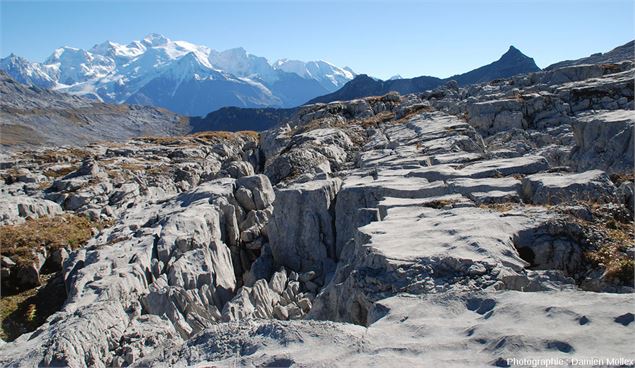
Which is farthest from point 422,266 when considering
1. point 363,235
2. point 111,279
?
point 111,279

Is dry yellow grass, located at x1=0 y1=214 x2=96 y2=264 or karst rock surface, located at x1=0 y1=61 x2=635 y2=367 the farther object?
dry yellow grass, located at x1=0 y1=214 x2=96 y2=264

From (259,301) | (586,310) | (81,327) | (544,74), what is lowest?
(259,301)

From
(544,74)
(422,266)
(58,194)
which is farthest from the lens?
(544,74)

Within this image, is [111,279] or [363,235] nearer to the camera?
[363,235]

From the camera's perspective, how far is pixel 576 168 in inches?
1254

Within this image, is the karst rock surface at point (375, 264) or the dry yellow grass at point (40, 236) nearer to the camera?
the karst rock surface at point (375, 264)

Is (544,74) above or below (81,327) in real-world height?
above

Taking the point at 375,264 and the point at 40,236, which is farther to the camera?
the point at 40,236

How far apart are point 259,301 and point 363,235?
8.06 metres

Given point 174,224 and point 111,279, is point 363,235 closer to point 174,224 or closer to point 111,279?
point 111,279

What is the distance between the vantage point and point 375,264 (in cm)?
1642

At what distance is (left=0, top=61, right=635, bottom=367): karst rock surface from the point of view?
37.0 feet

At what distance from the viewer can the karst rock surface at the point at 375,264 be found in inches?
444

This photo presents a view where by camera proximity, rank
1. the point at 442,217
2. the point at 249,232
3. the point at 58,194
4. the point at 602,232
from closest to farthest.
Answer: the point at 602,232 < the point at 442,217 < the point at 249,232 < the point at 58,194
